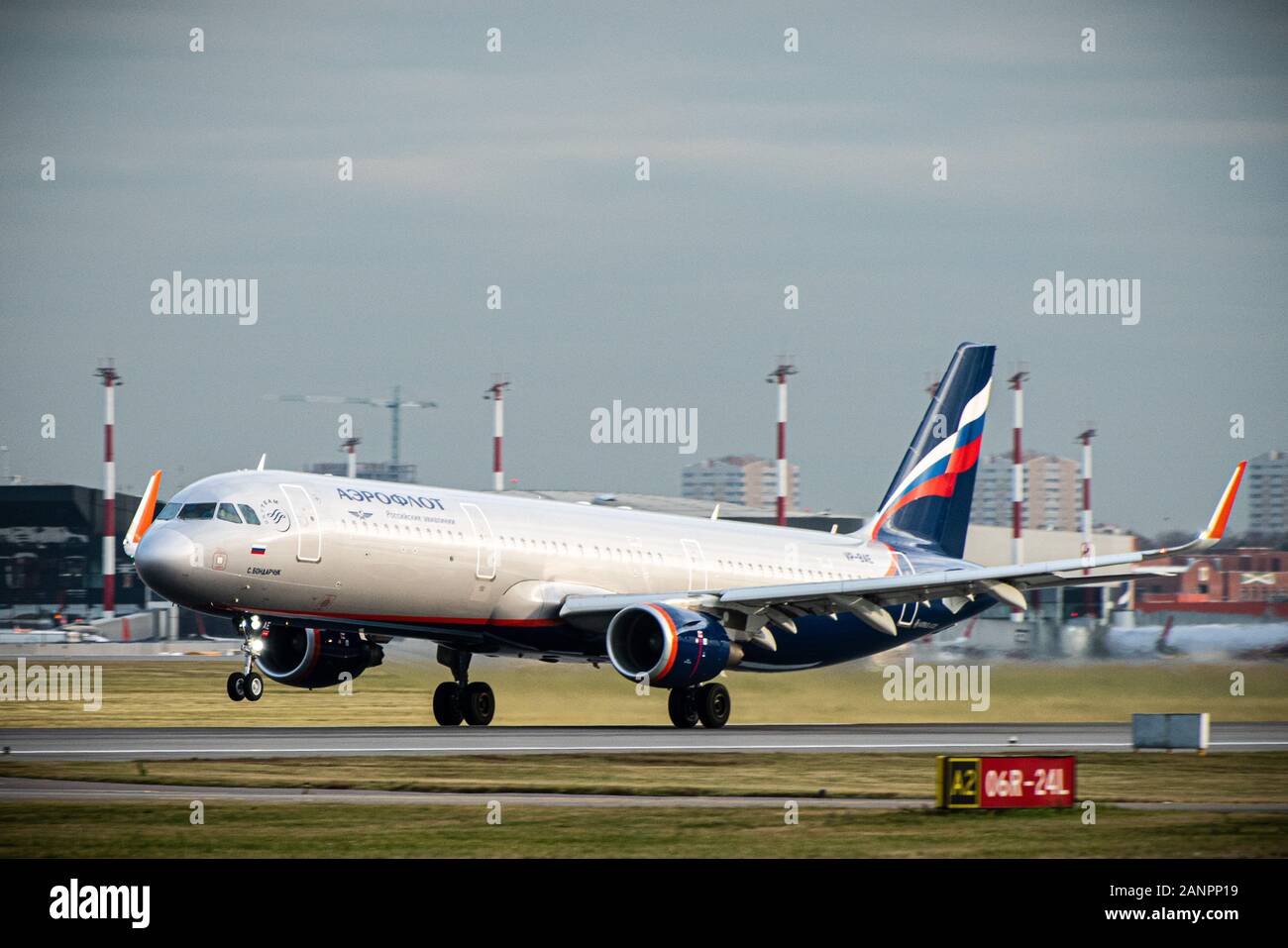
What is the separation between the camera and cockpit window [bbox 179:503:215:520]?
36094mm

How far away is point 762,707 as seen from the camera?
46.9 metres

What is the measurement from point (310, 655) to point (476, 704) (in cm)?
401

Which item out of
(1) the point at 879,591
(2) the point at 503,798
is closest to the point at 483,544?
(1) the point at 879,591

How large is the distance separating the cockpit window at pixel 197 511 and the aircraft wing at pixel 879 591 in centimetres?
828

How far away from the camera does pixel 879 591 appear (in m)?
40.8

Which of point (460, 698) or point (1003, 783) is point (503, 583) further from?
point (1003, 783)

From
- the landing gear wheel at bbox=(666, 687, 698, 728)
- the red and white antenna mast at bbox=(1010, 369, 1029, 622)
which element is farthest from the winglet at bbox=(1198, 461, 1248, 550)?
the red and white antenna mast at bbox=(1010, 369, 1029, 622)

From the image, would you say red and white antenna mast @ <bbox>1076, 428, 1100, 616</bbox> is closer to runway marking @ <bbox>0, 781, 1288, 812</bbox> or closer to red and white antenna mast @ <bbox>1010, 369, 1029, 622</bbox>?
red and white antenna mast @ <bbox>1010, 369, 1029, 622</bbox>

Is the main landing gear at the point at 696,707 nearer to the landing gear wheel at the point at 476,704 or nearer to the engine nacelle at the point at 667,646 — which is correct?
the engine nacelle at the point at 667,646

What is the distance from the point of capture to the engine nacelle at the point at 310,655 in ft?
133

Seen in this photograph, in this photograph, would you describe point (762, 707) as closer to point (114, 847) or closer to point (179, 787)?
point (179, 787)

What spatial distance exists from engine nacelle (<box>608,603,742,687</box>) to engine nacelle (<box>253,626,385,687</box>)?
19.1ft

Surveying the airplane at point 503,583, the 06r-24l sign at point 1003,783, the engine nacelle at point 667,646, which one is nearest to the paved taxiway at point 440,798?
the 06r-24l sign at point 1003,783
